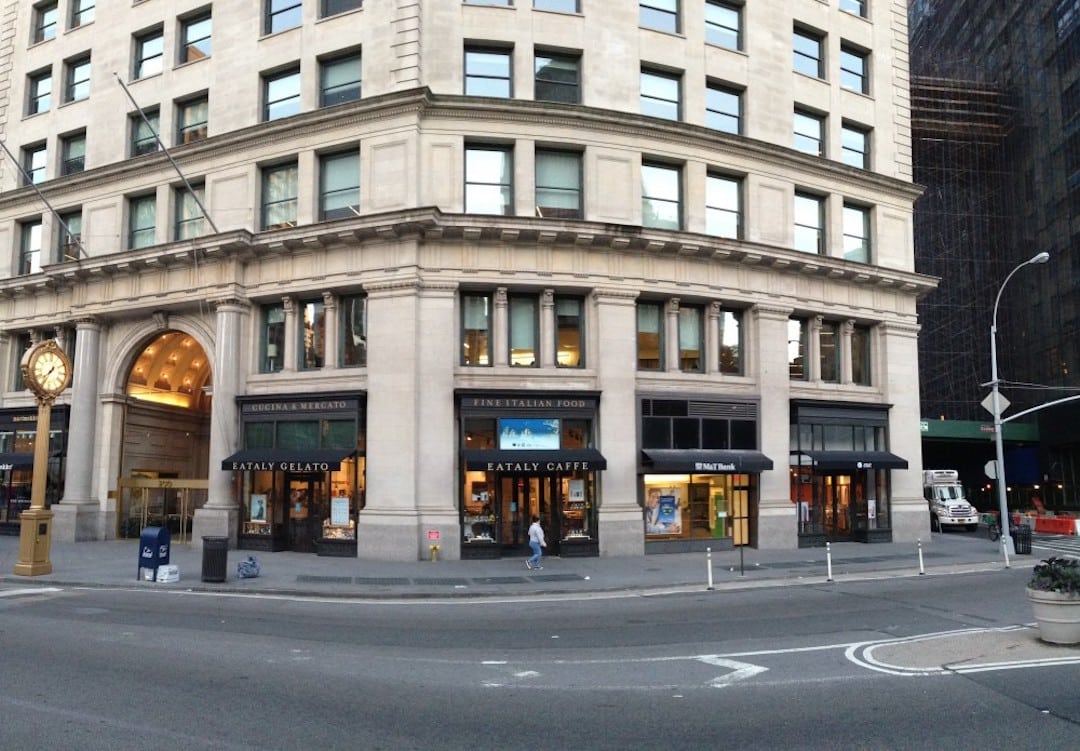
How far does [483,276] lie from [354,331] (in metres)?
4.60

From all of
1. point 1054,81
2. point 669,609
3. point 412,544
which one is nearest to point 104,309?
point 412,544

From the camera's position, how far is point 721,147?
27.9 meters

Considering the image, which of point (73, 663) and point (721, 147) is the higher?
point (721, 147)

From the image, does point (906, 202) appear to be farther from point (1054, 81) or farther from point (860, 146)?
point (1054, 81)

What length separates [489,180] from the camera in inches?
1023

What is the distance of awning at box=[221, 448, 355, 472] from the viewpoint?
79.8ft

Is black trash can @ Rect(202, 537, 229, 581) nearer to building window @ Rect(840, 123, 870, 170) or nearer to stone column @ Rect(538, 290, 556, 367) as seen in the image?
stone column @ Rect(538, 290, 556, 367)

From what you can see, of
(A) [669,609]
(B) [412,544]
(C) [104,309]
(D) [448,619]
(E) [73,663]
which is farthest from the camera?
(C) [104,309]

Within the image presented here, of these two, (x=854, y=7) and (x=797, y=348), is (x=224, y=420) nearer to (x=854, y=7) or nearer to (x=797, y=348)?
(x=797, y=348)

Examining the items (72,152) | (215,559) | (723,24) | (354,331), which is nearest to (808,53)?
(723,24)

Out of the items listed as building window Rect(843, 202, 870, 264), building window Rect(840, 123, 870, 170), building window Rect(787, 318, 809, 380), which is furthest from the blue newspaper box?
building window Rect(840, 123, 870, 170)

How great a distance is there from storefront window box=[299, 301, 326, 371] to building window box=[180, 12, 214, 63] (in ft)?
36.7

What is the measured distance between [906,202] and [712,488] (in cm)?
1522

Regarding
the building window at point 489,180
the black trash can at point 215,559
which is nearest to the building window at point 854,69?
the building window at point 489,180
